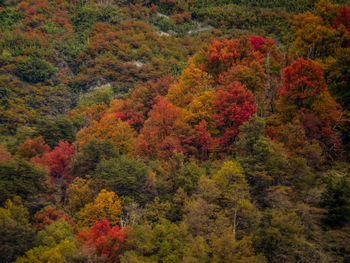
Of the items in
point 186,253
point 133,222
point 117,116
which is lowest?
point 117,116

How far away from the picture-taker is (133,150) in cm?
5338

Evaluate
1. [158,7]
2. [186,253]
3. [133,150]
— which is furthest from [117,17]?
[186,253]

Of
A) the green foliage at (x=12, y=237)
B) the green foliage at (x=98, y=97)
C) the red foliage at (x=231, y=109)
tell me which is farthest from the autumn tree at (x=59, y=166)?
the green foliage at (x=98, y=97)

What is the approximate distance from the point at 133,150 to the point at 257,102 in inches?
757

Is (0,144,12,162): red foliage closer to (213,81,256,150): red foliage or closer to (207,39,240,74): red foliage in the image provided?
(213,81,256,150): red foliage

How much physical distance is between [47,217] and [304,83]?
3197cm

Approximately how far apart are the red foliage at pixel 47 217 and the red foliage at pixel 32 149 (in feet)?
57.6

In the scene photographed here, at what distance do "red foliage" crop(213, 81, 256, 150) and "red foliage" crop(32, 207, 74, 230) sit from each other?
64.4 ft

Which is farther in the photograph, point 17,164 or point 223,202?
point 17,164

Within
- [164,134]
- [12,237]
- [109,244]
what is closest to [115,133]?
[164,134]

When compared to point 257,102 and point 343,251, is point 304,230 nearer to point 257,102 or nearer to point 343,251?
Result: point 343,251

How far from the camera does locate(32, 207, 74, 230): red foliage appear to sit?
129 feet

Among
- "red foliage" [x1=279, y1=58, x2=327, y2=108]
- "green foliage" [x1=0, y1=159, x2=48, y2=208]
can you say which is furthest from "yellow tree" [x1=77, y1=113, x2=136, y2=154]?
"red foliage" [x1=279, y1=58, x2=327, y2=108]

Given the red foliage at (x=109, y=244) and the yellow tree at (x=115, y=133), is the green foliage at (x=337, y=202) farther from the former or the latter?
the yellow tree at (x=115, y=133)
